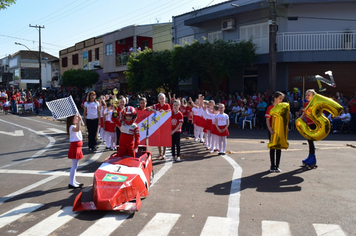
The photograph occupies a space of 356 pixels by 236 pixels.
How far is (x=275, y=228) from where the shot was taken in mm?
5508

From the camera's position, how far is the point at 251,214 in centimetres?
616

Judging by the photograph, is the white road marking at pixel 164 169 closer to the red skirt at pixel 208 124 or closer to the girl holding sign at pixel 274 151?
the red skirt at pixel 208 124

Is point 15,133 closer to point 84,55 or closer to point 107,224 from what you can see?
point 107,224

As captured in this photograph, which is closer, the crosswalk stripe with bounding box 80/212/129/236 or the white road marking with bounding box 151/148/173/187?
the crosswalk stripe with bounding box 80/212/129/236

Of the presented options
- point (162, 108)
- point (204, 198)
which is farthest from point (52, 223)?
point (162, 108)

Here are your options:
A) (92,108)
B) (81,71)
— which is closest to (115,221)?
(92,108)

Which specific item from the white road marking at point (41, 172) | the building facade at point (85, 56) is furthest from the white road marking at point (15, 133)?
the building facade at point (85, 56)

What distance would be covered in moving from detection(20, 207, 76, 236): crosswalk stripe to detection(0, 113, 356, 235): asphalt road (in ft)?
0.05

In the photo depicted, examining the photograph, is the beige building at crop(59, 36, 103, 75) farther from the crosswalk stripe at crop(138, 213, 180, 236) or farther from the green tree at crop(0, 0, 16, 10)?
the crosswalk stripe at crop(138, 213, 180, 236)

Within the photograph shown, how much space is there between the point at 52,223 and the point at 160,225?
1.74 metres

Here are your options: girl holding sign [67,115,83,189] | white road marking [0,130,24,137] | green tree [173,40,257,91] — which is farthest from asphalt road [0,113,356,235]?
Answer: green tree [173,40,257,91]

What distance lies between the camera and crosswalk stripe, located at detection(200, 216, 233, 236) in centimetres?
537

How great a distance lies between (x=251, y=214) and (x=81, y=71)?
145ft

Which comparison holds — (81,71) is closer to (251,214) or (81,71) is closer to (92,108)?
(92,108)
